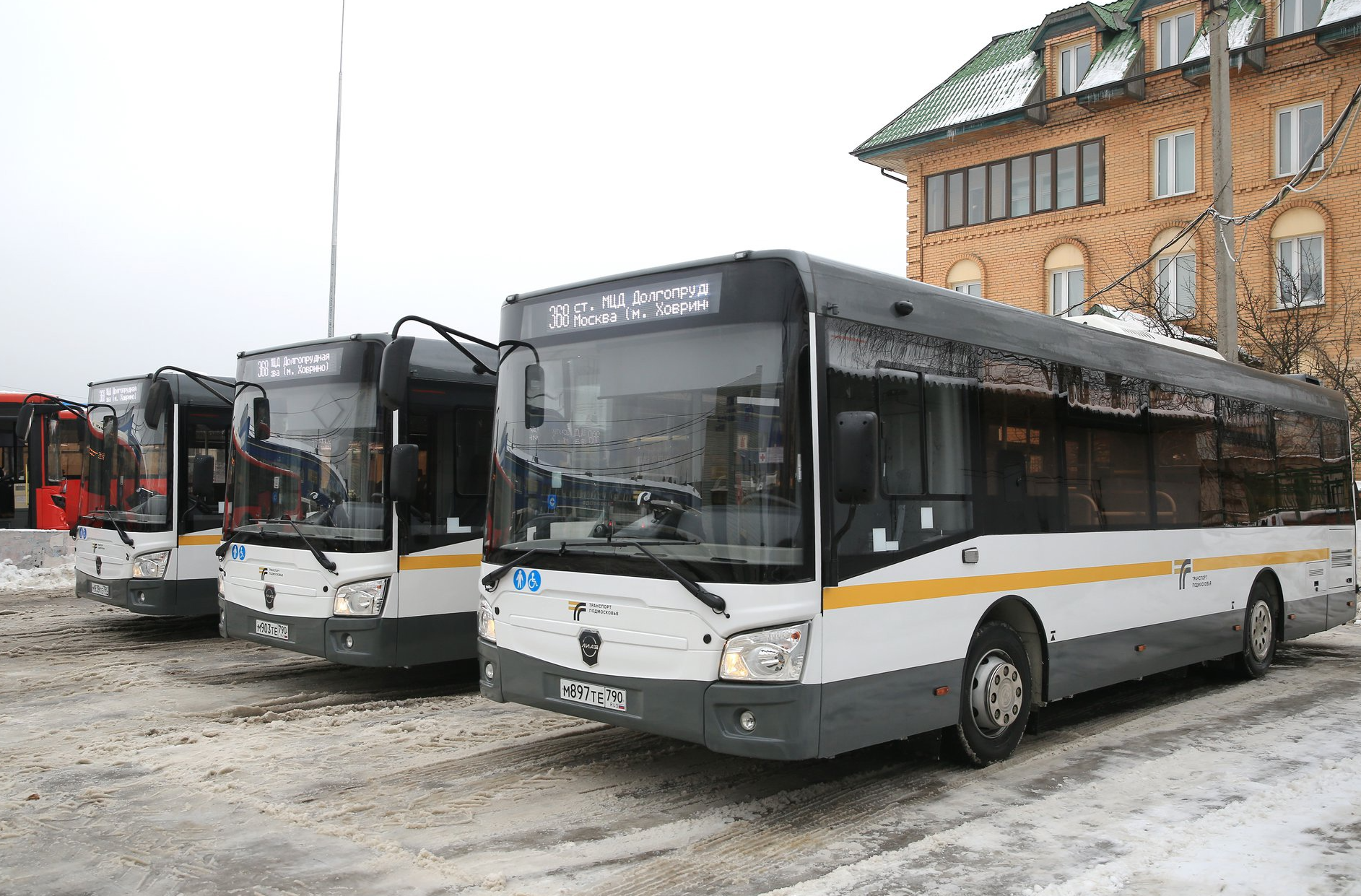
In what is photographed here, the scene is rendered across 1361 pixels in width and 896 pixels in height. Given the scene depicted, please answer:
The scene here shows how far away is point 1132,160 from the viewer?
91.7ft

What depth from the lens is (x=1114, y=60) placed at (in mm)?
28281

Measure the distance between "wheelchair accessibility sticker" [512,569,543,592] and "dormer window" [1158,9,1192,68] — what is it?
2616cm

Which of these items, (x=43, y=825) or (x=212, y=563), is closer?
(x=43, y=825)

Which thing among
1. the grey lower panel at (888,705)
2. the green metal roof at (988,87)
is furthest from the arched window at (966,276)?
the grey lower panel at (888,705)

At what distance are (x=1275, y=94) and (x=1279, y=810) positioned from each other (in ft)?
79.0

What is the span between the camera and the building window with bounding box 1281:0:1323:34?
25.0m

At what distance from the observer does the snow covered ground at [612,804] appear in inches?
201

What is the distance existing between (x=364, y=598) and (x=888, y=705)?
4495mm

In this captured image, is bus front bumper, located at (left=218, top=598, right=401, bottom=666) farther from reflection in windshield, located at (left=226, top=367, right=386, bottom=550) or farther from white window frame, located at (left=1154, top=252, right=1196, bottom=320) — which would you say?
white window frame, located at (left=1154, top=252, right=1196, bottom=320)

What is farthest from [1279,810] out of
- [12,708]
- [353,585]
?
[12,708]

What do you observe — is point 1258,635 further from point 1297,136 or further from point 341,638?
point 1297,136

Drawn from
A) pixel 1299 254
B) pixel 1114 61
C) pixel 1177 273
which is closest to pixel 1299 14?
pixel 1114 61

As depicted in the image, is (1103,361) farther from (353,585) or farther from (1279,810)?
(353,585)

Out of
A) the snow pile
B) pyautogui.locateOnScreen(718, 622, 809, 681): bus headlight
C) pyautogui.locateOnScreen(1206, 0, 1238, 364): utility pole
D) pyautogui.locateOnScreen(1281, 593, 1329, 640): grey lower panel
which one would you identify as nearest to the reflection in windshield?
pyautogui.locateOnScreen(718, 622, 809, 681): bus headlight
